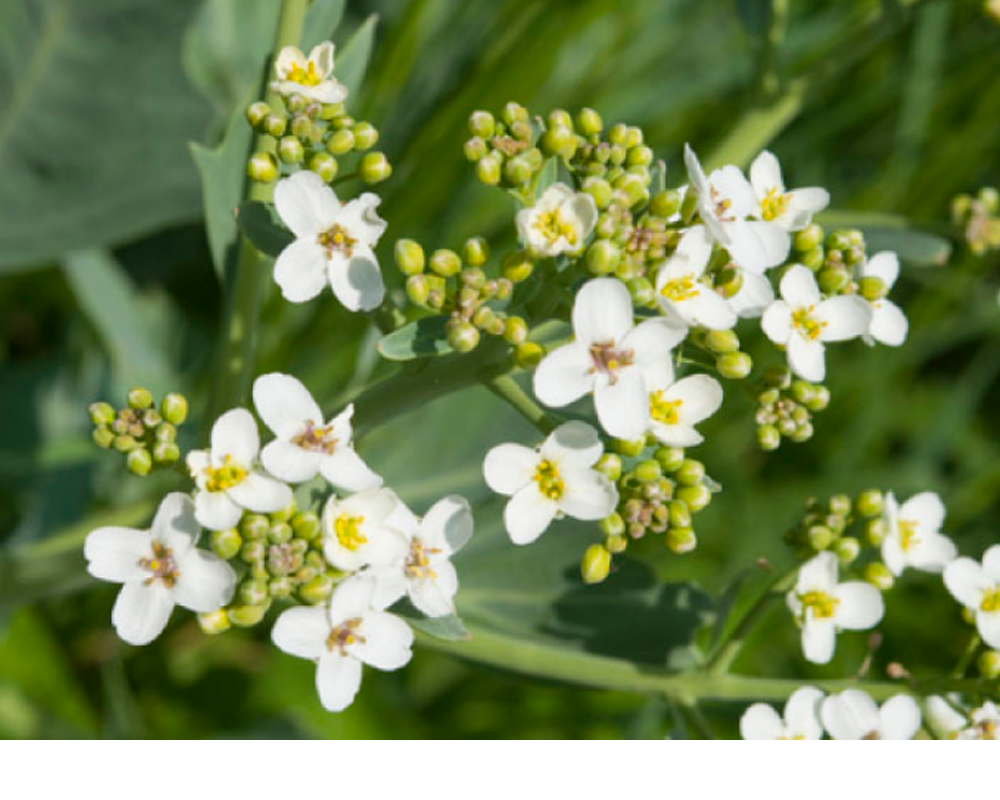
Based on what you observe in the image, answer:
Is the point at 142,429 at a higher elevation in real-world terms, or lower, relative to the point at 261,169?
lower

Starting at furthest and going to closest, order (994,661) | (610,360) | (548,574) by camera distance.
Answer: (548,574)
(994,661)
(610,360)

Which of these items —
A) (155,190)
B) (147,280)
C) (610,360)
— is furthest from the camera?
(147,280)

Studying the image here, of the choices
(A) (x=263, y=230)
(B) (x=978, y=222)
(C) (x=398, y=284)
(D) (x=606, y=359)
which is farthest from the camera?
(C) (x=398, y=284)

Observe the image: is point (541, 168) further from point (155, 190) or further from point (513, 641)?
point (155, 190)

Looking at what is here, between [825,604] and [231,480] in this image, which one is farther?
[825,604]

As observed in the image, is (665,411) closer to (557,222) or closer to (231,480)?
(557,222)

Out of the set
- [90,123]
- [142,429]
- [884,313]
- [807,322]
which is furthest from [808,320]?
[90,123]
